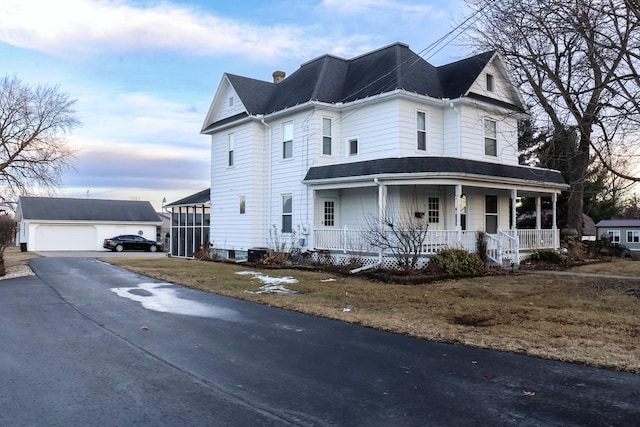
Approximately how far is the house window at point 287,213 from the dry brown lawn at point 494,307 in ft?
14.1

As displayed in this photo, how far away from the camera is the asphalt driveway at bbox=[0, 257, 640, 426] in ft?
14.6

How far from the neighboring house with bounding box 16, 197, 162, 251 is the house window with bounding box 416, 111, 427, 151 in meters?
36.5

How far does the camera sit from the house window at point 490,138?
19750 millimetres

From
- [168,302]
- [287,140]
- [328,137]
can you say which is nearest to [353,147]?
[328,137]

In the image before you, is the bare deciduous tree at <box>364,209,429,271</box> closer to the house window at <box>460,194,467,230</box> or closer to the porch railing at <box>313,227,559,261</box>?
the porch railing at <box>313,227,559,261</box>

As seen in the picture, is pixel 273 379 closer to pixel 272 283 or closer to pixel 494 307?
pixel 494 307

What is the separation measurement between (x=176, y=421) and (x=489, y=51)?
1853cm

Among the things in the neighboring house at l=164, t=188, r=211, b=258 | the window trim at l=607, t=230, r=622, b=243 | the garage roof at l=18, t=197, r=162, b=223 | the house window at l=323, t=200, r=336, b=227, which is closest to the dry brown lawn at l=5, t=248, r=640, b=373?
the house window at l=323, t=200, r=336, b=227

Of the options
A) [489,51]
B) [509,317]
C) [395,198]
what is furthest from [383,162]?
[509,317]

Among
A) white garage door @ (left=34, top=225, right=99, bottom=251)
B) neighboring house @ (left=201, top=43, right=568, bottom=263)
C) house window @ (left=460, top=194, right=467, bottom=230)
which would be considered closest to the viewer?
neighboring house @ (left=201, top=43, right=568, bottom=263)

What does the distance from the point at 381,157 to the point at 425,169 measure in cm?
262

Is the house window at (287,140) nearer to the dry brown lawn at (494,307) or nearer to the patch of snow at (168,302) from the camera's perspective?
the dry brown lawn at (494,307)

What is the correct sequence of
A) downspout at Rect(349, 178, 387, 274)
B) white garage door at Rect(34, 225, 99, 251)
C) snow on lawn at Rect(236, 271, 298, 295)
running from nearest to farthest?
1. snow on lawn at Rect(236, 271, 298, 295)
2. downspout at Rect(349, 178, 387, 274)
3. white garage door at Rect(34, 225, 99, 251)

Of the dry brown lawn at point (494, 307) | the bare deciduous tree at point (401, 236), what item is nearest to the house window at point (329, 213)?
the bare deciduous tree at point (401, 236)
